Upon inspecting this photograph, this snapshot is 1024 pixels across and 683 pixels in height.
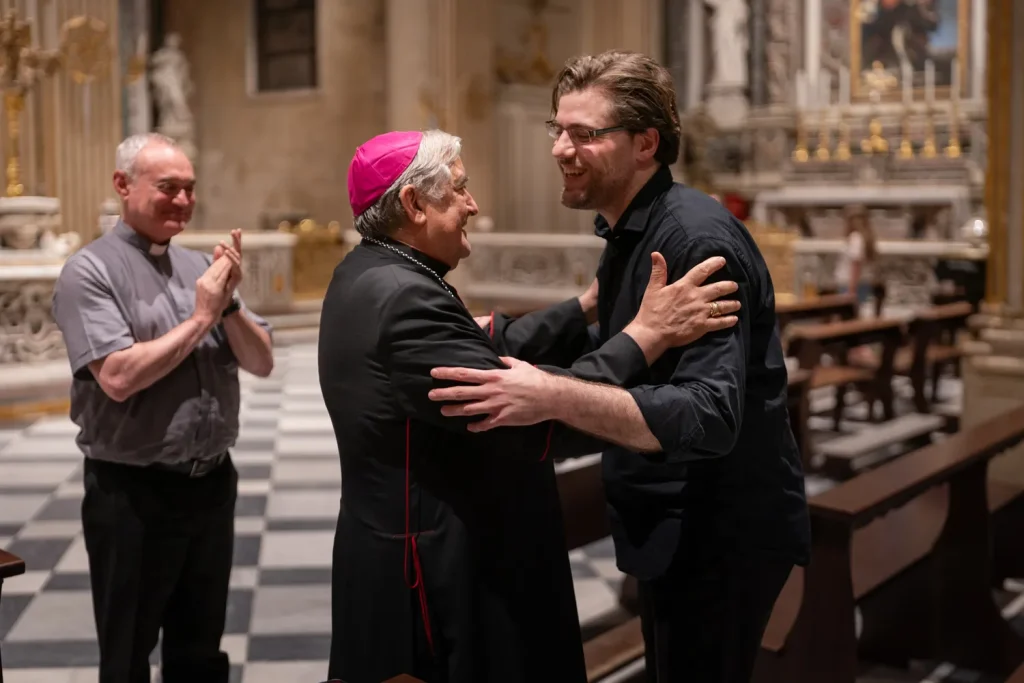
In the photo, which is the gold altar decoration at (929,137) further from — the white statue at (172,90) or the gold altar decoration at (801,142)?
the white statue at (172,90)

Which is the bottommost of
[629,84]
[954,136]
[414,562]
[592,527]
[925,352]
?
[592,527]

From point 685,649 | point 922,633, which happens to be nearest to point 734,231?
point 685,649

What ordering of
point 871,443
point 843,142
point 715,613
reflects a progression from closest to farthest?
point 715,613 → point 871,443 → point 843,142

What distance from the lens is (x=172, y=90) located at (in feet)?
50.9

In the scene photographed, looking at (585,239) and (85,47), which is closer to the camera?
(85,47)

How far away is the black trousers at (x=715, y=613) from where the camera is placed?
83.4 inches

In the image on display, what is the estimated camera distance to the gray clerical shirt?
257 centimetres

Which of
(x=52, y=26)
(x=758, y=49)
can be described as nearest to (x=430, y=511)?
(x=52, y=26)

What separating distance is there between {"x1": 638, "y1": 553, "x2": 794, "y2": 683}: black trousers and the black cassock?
0.91 feet

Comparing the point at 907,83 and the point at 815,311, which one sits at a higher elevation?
the point at 907,83

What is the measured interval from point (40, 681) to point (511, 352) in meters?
2.09

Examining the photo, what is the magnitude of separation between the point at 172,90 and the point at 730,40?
8.10m

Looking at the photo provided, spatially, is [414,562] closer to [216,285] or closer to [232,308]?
[216,285]

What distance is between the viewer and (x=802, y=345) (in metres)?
7.10
